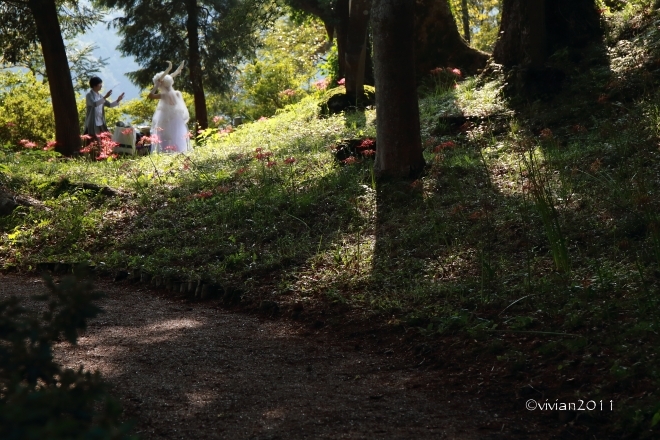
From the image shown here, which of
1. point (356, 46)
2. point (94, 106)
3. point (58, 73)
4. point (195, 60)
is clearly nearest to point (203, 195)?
point (356, 46)

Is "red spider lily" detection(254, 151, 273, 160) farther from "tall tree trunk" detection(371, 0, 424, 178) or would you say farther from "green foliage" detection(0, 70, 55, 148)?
"green foliage" detection(0, 70, 55, 148)

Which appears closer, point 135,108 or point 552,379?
point 552,379

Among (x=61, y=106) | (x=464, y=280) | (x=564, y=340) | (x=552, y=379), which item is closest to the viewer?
(x=552, y=379)

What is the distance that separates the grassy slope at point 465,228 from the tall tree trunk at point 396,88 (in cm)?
31

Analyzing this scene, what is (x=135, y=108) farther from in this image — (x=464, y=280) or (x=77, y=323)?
(x=77, y=323)

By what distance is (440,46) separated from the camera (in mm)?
16203

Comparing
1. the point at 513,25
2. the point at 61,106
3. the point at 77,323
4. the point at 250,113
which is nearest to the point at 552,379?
the point at 77,323

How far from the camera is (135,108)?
123 feet

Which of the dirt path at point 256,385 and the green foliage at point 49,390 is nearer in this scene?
the green foliage at point 49,390

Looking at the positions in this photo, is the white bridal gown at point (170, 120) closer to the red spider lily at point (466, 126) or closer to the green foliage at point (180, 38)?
the green foliage at point (180, 38)

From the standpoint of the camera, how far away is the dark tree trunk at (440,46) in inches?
633

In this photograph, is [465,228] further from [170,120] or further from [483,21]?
[483,21]

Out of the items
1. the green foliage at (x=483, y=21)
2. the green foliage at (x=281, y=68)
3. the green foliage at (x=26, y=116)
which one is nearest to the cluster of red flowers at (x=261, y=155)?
the green foliage at (x=26, y=116)

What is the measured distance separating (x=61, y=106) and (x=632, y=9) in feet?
35.6
